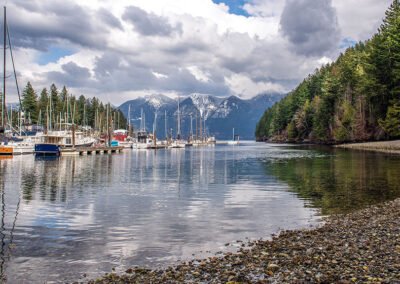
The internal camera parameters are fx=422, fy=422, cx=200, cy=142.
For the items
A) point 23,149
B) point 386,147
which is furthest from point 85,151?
point 386,147

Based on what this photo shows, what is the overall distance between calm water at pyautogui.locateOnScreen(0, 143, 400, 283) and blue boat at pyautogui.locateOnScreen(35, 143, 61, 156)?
49.4m

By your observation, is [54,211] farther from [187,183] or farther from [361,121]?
[361,121]

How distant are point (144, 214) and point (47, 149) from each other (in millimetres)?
74554

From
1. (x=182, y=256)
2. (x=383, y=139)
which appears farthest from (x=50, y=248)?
(x=383, y=139)

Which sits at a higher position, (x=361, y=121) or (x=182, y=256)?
A: (x=361, y=121)

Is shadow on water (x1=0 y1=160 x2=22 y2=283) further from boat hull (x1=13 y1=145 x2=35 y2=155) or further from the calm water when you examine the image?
boat hull (x1=13 y1=145 x2=35 y2=155)

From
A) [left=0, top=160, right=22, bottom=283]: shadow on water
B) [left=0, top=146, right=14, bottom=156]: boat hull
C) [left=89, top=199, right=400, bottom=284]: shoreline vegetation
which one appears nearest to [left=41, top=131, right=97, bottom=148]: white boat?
[left=0, top=146, right=14, bottom=156]: boat hull

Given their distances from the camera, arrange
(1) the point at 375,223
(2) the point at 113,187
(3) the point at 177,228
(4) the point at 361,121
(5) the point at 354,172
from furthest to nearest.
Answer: (4) the point at 361,121
(5) the point at 354,172
(2) the point at 113,187
(3) the point at 177,228
(1) the point at 375,223

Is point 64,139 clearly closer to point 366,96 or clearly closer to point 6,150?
point 6,150

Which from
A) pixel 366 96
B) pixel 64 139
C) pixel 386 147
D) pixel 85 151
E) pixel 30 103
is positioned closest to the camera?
pixel 386 147

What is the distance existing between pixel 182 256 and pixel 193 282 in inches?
146

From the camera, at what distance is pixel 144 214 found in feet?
80.7

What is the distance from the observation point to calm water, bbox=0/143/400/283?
1541 cm

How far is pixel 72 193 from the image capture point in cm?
3372
